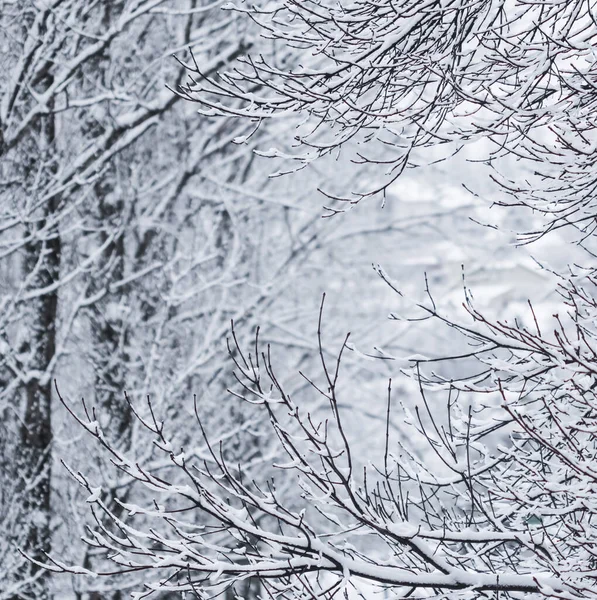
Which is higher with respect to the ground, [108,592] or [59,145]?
[59,145]

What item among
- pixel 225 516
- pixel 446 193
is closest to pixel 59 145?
pixel 225 516

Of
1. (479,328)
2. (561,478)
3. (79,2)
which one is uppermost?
(79,2)

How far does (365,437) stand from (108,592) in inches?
200

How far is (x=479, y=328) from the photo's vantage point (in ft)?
10.2

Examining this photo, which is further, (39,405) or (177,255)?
(177,255)

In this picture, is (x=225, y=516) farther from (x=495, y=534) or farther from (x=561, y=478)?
(x=561, y=478)

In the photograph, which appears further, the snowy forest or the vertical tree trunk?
the vertical tree trunk

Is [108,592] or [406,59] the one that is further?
[108,592]

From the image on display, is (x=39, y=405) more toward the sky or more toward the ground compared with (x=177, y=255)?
more toward the ground

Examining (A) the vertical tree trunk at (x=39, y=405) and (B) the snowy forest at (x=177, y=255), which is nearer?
(B) the snowy forest at (x=177, y=255)

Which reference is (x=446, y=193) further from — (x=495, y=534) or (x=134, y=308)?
(x=495, y=534)

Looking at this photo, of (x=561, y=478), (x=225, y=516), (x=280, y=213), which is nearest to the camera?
(x=225, y=516)

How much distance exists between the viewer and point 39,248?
6773mm

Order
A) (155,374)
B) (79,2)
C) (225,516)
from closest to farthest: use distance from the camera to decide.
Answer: (225,516) → (79,2) → (155,374)
